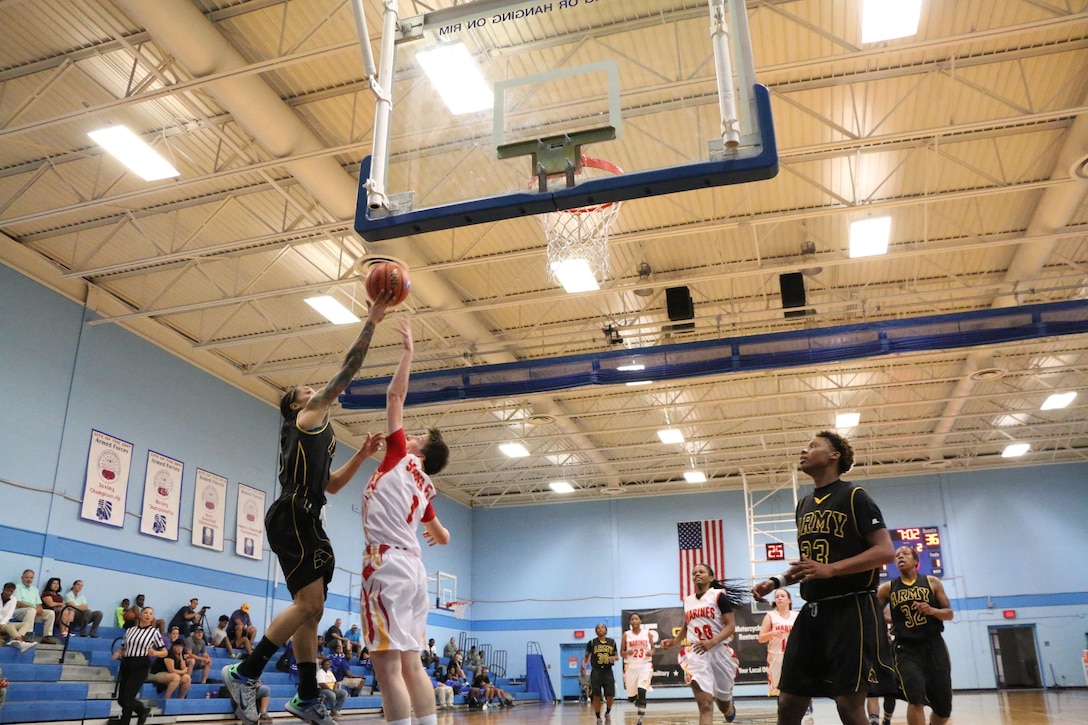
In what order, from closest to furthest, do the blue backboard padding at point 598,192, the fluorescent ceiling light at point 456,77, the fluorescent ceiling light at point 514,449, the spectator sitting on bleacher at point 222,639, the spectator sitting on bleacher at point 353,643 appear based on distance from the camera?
the blue backboard padding at point 598,192, the fluorescent ceiling light at point 456,77, the spectator sitting on bleacher at point 222,639, the spectator sitting on bleacher at point 353,643, the fluorescent ceiling light at point 514,449

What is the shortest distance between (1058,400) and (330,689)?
18.2 metres

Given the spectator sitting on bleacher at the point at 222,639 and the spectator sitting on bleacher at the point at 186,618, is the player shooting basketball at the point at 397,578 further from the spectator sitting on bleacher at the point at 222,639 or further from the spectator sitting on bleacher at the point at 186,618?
the spectator sitting on bleacher at the point at 222,639

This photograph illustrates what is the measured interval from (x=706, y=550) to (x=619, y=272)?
14977 mm

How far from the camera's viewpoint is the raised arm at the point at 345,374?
431 cm

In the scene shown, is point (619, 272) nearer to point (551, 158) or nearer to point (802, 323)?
point (802, 323)

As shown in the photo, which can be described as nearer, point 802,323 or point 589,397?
point 802,323

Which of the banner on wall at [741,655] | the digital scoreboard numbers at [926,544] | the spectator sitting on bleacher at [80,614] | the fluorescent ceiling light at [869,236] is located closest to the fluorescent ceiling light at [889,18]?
the fluorescent ceiling light at [869,236]

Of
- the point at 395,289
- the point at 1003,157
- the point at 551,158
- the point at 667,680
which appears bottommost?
the point at 667,680

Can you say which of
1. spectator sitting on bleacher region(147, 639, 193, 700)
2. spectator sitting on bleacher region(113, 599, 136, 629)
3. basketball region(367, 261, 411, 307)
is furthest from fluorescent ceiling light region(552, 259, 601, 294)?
spectator sitting on bleacher region(113, 599, 136, 629)

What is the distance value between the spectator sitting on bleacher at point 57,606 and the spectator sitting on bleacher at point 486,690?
36.2 ft

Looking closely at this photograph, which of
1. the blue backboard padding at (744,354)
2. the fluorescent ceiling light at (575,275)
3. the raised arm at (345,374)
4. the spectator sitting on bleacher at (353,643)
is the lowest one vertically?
the spectator sitting on bleacher at (353,643)

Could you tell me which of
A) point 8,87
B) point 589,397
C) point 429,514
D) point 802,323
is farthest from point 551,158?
point 589,397

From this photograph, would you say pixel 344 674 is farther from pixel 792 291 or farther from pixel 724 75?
pixel 724 75

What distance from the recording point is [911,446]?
82.3ft
